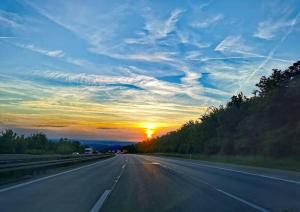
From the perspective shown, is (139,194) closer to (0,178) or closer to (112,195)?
(112,195)

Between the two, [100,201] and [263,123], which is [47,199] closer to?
[100,201]

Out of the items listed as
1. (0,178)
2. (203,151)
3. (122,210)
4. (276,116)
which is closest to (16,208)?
(122,210)

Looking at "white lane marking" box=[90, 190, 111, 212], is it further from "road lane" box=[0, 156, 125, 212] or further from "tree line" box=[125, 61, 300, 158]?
"tree line" box=[125, 61, 300, 158]

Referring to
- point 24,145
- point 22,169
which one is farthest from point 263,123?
point 24,145

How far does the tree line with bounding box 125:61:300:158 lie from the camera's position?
51406 millimetres

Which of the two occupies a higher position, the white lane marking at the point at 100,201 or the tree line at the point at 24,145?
the tree line at the point at 24,145

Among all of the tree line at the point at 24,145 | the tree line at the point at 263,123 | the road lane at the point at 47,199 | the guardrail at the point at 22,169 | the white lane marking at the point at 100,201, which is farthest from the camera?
the tree line at the point at 24,145

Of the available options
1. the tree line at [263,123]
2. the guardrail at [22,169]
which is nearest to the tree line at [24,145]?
the tree line at [263,123]

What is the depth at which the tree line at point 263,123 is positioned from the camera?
2024 inches

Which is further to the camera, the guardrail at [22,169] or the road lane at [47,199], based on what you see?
the guardrail at [22,169]

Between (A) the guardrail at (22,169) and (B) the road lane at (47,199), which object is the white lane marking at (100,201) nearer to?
(B) the road lane at (47,199)

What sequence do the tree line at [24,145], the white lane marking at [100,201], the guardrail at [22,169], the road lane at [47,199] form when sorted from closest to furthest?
1. the white lane marking at [100,201]
2. the road lane at [47,199]
3. the guardrail at [22,169]
4. the tree line at [24,145]

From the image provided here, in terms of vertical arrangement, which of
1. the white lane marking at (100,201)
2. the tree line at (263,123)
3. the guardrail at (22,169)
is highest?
the tree line at (263,123)

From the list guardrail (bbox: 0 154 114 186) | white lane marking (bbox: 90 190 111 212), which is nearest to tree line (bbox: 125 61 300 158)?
guardrail (bbox: 0 154 114 186)
